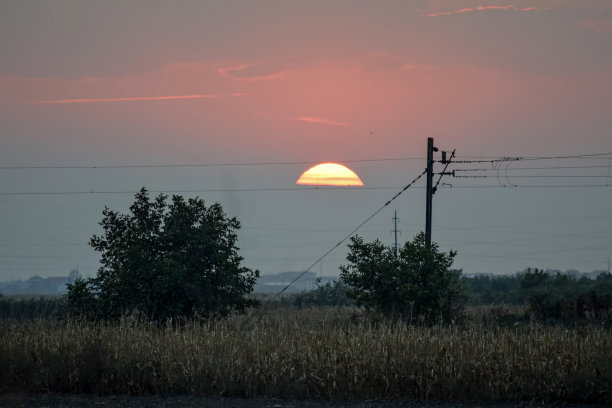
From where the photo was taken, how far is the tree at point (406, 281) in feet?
94.5

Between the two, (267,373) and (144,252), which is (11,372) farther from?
(144,252)

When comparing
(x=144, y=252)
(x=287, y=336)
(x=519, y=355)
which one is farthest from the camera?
(x=144, y=252)

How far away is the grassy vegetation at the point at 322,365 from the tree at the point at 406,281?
10285 millimetres

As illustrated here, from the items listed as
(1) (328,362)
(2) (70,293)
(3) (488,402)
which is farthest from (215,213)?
(3) (488,402)

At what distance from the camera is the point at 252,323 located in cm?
2141

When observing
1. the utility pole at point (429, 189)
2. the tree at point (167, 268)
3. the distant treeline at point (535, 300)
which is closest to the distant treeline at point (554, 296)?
the distant treeline at point (535, 300)

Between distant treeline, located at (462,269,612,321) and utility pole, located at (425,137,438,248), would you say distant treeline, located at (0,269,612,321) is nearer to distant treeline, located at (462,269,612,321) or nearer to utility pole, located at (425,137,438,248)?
distant treeline, located at (462,269,612,321)

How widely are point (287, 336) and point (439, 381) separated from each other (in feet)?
13.7

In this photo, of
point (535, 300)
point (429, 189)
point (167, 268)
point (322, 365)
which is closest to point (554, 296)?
point (535, 300)

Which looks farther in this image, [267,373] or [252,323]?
[252,323]

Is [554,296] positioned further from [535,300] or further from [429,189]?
[429,189]

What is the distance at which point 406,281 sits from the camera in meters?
29.2

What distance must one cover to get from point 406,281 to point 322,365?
43.8 feet

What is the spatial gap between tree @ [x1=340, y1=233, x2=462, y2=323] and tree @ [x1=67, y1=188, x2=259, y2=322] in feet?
15.4
